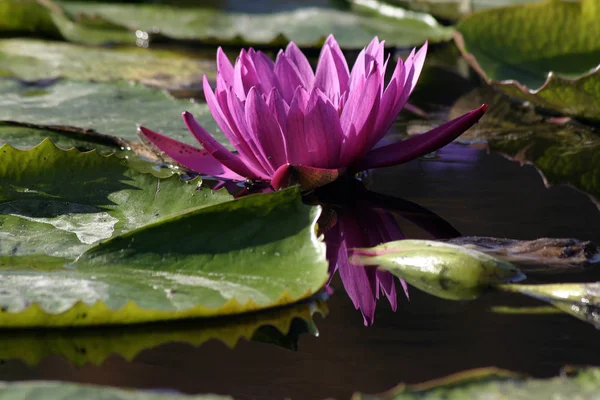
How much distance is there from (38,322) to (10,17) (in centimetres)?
236

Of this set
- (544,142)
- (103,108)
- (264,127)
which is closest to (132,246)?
(264,127)

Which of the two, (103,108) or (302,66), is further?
(103,108)

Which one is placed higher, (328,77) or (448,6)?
(328,77)

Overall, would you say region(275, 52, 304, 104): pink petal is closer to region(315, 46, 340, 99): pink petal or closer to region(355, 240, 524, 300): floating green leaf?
region(315, 46, 340, 99): pink petal

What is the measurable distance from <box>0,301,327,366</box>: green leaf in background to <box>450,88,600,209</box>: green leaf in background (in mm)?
749

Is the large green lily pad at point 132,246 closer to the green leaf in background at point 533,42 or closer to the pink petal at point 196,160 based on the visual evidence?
the pink petal at point 196,160

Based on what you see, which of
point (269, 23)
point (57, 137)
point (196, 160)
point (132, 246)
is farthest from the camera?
point (269, 23)

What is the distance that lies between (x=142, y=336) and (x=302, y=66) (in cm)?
71

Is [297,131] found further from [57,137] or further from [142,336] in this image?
[57,137]

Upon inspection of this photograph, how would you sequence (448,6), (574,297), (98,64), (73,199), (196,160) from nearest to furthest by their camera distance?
1. (574,297)
2. (73,199)
3. (196,160)
4. (98,64)
5. (448,6)

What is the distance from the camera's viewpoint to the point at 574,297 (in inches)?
40.3

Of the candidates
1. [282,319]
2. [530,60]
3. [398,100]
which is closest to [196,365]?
[282,319]

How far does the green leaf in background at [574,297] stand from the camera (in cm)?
100

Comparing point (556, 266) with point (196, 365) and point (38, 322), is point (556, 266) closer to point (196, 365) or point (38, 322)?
point (196, 365)
